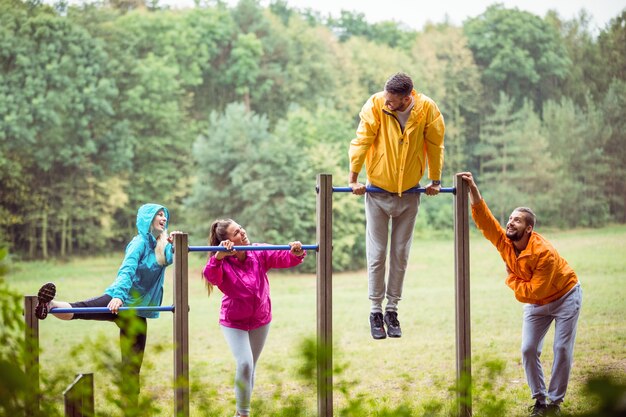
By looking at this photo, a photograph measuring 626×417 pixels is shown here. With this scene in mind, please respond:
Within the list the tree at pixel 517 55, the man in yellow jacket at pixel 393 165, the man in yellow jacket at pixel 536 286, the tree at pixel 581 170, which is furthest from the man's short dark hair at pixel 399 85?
the tree at pixel 517 55

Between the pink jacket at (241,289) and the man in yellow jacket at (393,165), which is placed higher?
the man in yellow jacket at (393,165)

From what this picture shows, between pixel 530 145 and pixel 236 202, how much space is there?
8.57 m

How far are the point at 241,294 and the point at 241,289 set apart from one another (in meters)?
0.03

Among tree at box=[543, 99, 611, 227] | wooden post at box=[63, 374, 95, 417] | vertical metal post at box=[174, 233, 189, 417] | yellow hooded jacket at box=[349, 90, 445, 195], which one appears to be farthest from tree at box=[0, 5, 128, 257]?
wooden post at box=[63, 374, 95, 417]

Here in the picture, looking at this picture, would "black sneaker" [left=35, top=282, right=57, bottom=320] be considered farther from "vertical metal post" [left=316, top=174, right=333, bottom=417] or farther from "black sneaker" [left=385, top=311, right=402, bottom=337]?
"black sneaker" [left=385, top=311, right=402, bottom=337]

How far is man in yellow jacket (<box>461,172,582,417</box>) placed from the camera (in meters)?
5.11

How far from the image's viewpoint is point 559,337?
520 cm

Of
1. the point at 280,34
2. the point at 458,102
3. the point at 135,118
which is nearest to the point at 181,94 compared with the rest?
the point at 135,118

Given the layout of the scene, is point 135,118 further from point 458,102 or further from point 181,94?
point 458,102

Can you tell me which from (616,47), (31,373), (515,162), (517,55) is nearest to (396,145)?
(31,373)

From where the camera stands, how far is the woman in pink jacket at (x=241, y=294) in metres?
4.91

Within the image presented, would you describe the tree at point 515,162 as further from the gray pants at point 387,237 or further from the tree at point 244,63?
the gray pants at point 387,237

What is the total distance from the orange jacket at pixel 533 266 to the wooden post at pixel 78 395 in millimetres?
2866

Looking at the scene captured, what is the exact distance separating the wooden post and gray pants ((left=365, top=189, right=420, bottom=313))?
2.60m
